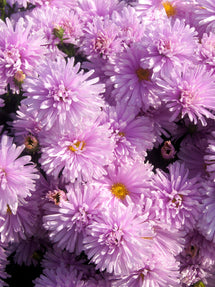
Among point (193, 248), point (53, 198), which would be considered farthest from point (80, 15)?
point (193, 248)

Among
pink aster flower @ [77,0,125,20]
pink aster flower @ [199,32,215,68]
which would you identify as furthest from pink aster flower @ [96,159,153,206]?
pink aster flower @ [77,0,125,20]

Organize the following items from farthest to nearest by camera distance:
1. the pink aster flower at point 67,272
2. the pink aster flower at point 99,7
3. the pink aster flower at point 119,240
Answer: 1. the pink aster flower at point 99,7
2. the pink aster flower at point 67,272
3. the pink aster flower at point 119,240

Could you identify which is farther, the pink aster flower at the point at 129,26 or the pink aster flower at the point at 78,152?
the pink aster flower at the point at 129,26

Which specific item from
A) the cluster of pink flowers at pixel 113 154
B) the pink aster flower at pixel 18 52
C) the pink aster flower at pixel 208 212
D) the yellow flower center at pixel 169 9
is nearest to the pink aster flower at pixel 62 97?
the cluster of pink flowers at pixel 113 154

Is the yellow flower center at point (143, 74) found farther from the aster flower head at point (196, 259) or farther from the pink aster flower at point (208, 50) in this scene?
the aster flower head at point (196, 259)

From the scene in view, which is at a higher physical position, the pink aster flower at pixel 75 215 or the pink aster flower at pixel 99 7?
the pink aster flower at pixel 99 7

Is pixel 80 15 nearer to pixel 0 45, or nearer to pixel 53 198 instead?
pixel 0 45

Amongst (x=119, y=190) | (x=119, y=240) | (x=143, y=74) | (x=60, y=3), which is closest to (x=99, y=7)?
(x=60, y=3)
